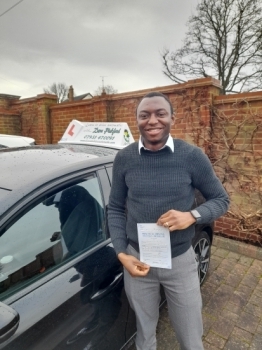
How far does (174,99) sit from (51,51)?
671 centimetres

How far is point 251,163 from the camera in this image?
10.7 feet

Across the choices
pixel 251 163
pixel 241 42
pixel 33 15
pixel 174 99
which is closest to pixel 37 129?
pixel 33 15

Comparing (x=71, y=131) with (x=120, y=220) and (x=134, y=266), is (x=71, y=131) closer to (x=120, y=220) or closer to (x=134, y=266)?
(x=120, y=220)

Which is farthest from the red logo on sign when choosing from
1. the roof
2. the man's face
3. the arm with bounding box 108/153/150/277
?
the man's face

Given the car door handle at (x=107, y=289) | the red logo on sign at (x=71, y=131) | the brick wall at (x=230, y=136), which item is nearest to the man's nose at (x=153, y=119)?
the car door handle at (x=107, y=289)

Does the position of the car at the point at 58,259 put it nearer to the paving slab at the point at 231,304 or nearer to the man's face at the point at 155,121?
the man's face at the point at 155,121

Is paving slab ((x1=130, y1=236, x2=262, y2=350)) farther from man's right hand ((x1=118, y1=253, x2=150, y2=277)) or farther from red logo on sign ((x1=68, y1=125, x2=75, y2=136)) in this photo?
red logo on sign ((x1=68, y1=125, x2=75, y2=136))

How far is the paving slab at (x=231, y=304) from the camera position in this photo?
6.21 feet

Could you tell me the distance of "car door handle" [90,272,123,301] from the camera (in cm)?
128

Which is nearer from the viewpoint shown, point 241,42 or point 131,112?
point 131,112

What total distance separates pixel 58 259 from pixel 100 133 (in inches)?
76.9

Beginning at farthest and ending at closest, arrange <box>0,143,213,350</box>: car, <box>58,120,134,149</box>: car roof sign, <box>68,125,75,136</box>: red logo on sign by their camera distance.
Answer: <box>68,125,75,136</box>: red logo on sign
<box>58,120,134,149</box>: car roof sign
<box>0,143,213,350</box>: car

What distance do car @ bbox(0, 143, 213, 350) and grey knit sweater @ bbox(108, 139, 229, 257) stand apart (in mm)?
242

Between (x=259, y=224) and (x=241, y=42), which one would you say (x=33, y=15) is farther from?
(x=241, y=42)
